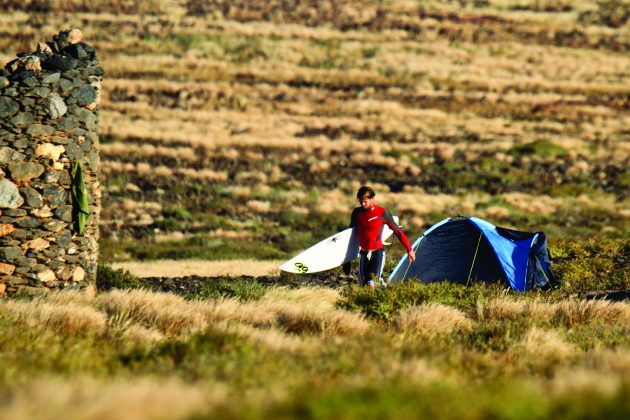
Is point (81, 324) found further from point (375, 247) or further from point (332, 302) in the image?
point (375, 247)

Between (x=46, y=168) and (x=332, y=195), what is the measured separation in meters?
23.3

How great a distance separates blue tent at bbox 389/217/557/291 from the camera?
16.2m

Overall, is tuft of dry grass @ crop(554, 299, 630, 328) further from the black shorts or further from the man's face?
the man's face

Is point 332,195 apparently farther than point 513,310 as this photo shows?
Yes

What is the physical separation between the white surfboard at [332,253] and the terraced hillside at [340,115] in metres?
12.8

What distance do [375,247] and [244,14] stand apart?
65.2 meters

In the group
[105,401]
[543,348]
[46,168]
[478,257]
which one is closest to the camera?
[105,401]

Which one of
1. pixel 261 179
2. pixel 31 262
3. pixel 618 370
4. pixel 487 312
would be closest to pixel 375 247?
pixel 487 312

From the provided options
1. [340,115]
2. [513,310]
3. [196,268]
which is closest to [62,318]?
[513,310]

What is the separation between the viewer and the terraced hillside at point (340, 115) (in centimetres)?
3462

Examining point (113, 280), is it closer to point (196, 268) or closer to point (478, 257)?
point (478, 257)

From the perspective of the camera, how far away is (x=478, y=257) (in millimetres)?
16797

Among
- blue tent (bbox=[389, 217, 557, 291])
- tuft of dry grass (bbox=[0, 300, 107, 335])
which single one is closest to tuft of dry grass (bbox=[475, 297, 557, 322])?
blue tent (bbox=[389, 217, 557, 291])

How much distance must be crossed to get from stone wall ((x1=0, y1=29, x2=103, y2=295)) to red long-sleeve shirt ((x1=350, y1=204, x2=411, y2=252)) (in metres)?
4.28
